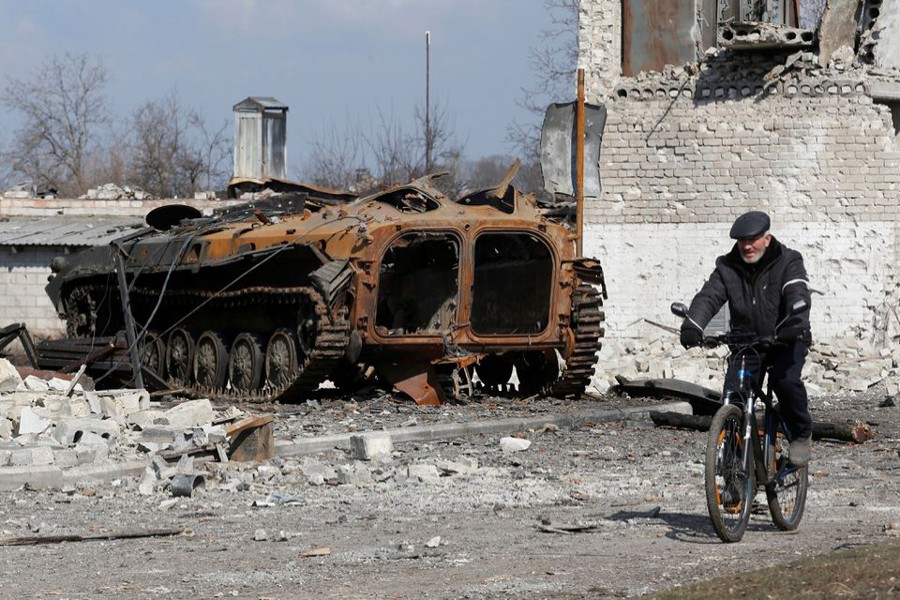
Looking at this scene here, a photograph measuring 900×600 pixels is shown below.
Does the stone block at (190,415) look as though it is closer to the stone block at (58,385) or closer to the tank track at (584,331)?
the stone block at (58,385)

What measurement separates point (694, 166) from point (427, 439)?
41.0 ft

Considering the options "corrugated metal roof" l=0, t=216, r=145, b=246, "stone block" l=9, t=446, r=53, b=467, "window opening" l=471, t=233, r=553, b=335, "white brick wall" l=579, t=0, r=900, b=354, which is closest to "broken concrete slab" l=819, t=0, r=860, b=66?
"white brick wall" l=579, t=0, r=900, b=354

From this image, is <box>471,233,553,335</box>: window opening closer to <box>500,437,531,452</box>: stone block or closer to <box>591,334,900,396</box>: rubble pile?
<box>591,334,900,396</box>: rubble pile

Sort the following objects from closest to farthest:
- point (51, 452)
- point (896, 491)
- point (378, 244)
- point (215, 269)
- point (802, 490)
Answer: point (802, 490), point (896, 491), point (51, 452), point (378, 244), point (215, 269)

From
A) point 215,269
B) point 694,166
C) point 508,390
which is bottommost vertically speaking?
point 508,390

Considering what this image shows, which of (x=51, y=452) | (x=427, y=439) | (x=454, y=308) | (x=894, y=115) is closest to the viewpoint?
(x=51, y=452)

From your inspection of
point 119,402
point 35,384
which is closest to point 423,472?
point 119,402

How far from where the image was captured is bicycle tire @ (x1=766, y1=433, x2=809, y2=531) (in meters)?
8.08

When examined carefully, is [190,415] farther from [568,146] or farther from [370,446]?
[568,146]

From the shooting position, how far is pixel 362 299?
16.4 meters

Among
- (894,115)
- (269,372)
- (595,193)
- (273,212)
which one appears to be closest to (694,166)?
(894,115)

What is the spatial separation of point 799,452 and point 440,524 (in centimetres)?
194

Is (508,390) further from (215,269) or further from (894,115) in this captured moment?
(894,115)

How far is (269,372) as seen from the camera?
17.6 meters
